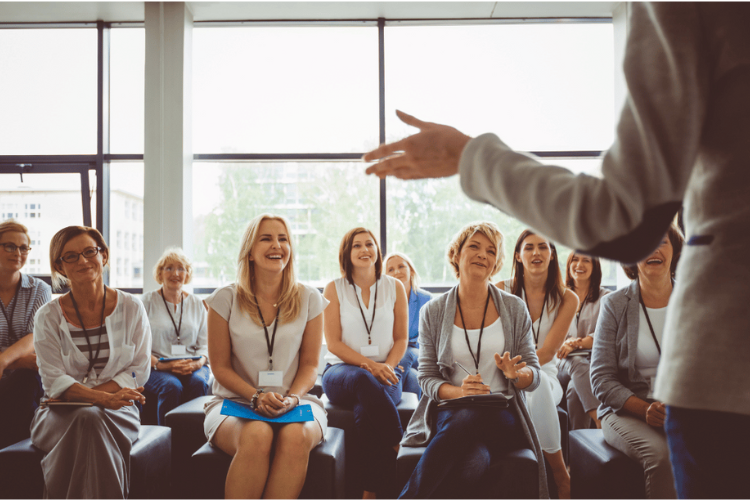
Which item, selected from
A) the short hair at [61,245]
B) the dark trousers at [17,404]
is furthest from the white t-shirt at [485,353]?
the dark trousers at [17,404]

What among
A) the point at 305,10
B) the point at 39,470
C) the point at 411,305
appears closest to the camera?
the point at 39,470

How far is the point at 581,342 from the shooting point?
11.6 feet

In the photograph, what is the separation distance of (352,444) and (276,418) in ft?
2.60

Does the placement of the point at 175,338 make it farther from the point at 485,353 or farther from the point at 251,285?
the point at 485,353

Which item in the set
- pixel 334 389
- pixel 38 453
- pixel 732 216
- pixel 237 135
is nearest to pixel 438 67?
pixel 237 135

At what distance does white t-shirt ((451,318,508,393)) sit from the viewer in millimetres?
2635

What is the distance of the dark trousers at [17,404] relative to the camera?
9.04 feet

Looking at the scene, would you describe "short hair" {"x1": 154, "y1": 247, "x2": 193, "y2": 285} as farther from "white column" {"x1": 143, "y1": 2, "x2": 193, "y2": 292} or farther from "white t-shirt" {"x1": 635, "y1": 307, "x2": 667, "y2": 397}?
"white t-shirt" {"x1": 635, "y1": 307, "x2": 667, "y2": 397}

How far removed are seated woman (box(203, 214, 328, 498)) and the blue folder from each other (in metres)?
0.02

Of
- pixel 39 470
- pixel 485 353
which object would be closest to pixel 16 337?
pixel 39 470

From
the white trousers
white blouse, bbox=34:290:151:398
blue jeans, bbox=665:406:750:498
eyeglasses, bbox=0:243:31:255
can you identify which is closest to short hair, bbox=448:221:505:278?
the white trousers

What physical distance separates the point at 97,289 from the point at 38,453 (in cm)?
83

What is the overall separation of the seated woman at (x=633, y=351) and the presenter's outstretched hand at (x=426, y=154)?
2.07 metres

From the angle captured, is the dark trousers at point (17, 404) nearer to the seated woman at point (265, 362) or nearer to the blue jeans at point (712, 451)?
the seated woman at point (265, 362)
